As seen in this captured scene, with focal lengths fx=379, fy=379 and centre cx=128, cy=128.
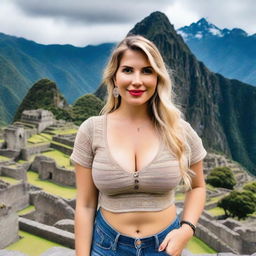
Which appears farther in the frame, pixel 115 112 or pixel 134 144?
pixel 115 112

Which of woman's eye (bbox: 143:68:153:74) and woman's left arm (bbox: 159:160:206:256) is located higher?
woman's eye (bbox: 143:68:153:74)

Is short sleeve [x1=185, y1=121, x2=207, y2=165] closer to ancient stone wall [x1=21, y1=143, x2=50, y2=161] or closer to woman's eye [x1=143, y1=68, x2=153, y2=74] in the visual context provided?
woman's eye [x1=143, y1=68, x2=153, y2=74]

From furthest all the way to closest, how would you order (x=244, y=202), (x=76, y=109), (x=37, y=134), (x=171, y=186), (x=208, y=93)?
(x=208, y=93) < (x=76, y=109) < (x=37, y=134) < (x=244, y=202) < (x=171, y=186)

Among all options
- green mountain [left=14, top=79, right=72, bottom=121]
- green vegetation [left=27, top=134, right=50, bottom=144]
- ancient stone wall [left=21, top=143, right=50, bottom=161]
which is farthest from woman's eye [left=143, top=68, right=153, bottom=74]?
green mountain [left=14, top=79, right=72, bottom=121]

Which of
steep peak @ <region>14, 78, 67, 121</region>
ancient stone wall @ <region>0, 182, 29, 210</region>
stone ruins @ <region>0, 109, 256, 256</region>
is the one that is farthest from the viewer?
steep peak @ <region>14, 78, 67, 121</region>

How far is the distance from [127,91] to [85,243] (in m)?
1.19

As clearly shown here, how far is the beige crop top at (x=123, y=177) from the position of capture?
2.67m

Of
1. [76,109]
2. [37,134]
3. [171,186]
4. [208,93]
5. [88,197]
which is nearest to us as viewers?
[171,186]

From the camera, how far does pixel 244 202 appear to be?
2145 cm

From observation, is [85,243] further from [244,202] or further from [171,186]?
[244,202]

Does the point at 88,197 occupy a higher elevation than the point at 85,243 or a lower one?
higher

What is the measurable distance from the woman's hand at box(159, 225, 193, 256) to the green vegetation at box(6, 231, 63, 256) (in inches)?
230

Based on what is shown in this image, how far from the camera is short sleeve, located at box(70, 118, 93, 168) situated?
284cm

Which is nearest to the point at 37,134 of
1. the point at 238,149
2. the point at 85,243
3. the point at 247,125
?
the point at 85,243
